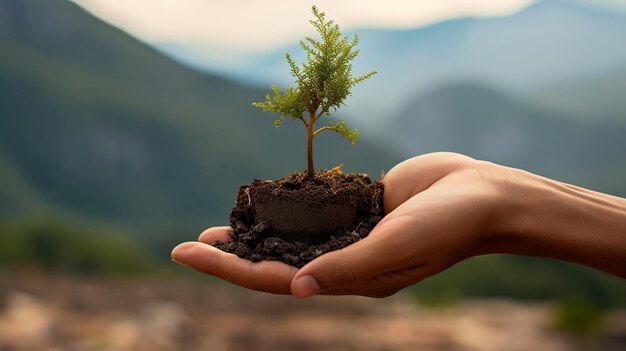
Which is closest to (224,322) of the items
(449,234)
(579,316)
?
(579,316)

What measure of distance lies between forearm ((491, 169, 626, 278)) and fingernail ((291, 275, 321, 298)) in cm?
122

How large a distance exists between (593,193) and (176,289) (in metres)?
14.9

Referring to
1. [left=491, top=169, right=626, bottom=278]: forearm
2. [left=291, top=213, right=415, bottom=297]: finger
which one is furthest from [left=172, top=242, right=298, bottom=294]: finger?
[left=491, top=169, right=626, bottom=278]: forearm

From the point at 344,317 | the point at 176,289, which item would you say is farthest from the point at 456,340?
the point at 176,289

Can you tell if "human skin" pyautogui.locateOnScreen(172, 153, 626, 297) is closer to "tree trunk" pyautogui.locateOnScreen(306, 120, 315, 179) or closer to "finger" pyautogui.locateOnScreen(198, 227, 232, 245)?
"finger" pyautogui.locateOnScreen(198, 227, 232, 245)

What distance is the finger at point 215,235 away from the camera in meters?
3.92

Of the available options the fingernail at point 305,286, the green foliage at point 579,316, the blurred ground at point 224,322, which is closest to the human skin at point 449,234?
the fingernail at point 305,286

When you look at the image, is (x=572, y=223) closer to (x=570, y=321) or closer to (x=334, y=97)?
(x=334, y=97)

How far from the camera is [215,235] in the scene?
3953 millimetres

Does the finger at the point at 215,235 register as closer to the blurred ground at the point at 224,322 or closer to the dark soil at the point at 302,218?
the dark soil at the point at 302,218

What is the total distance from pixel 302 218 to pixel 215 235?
2.14ft

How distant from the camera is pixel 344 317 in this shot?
1580 cm

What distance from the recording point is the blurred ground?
526 inches

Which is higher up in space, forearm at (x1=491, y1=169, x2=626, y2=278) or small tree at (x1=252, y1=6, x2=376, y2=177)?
small tree at (x1=252, y1=6, x2=376, y2=177)
